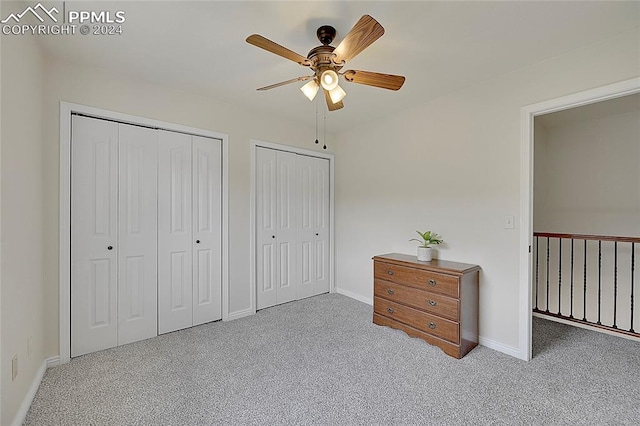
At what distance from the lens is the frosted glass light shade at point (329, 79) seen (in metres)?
1.81

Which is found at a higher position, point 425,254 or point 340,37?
point 340,37

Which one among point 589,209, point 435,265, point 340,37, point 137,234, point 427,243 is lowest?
point 435,265

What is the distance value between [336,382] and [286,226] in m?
2.13

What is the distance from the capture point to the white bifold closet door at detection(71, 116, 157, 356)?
7.84 ft

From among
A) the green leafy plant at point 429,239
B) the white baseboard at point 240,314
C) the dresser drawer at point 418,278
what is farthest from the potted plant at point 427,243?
the white baseboard at point 240,314

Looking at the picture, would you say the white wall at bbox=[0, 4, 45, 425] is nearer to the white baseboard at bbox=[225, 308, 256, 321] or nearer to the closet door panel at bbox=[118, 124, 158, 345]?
the closet door panel at bbox=[118, 124, 158, 345]

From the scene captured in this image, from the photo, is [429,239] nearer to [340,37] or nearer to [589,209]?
[340,37]

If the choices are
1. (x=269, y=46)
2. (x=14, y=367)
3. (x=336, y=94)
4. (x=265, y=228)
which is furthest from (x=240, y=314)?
(x=269, y=46)

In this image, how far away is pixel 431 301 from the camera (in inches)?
103

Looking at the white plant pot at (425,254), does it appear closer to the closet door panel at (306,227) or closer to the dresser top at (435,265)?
the dresser top at (435,265)

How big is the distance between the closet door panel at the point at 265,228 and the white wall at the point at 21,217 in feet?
6.33

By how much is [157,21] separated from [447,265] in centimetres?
300

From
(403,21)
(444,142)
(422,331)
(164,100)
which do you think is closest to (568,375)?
(422,331)

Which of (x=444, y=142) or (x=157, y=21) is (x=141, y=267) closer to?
(x=157, y=21)
